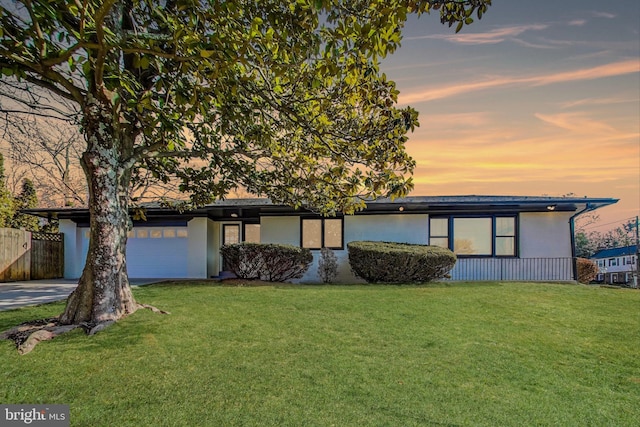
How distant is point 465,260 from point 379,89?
10.9m

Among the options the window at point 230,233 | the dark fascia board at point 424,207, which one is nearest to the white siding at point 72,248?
the dark fascia board at point 424,207

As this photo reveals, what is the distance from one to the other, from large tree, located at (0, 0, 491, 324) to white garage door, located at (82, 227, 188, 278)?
684cm

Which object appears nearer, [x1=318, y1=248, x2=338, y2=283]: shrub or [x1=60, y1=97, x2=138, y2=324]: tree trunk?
[x1=60, y1=97, x2=138, y2=324]: tree trunk

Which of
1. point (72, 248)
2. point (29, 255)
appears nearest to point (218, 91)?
point (29, 255)

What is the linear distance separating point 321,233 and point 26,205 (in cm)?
1846

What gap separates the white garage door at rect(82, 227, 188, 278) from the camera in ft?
52.2

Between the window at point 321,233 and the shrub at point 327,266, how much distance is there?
2.04 ft

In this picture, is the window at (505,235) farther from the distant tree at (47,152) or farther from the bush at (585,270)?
the distant tree at (47,152)

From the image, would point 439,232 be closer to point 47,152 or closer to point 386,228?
point 386,228

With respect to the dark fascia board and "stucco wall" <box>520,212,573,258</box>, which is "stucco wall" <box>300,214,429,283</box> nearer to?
the dark fascia board

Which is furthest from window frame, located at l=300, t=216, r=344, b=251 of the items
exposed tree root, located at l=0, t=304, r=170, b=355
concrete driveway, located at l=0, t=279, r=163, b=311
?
exposed tree root, located at l=0, t=304, r=170, b=355

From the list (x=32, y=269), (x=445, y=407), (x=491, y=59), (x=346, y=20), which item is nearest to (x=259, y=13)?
(x=346, y=20)

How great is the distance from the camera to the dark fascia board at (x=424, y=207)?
1331 centimetres

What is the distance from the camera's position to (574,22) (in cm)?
891
